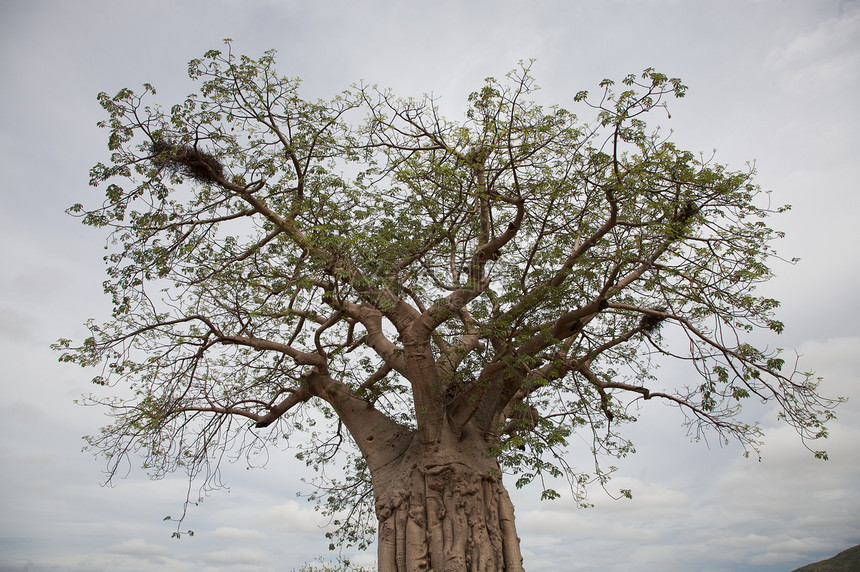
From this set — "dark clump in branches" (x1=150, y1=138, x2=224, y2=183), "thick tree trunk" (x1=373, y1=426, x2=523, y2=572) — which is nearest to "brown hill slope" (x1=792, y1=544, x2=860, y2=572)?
"thick tree trunk" (x1=373, y1=426, x2=523, y2=572)

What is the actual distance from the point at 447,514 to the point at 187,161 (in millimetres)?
5022

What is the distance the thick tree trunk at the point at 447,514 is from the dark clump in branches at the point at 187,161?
4.13 metres

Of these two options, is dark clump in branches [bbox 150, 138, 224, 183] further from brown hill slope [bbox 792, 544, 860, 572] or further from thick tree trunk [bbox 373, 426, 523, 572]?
brown hill slope [bbox 792, 544, 860, 572]

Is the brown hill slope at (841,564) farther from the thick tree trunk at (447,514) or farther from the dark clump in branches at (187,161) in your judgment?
the dark clump in branches at (187,161)

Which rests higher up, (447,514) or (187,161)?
(187,161)

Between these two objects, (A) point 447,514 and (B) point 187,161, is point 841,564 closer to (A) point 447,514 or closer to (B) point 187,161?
(A) point 447,514

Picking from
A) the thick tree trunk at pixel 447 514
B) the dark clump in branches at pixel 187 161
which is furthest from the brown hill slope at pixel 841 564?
the dark clump in branches at pixel 187 161

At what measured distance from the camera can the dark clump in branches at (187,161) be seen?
684 centimetres

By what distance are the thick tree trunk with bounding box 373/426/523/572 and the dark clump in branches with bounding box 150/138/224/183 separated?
13.6 feet

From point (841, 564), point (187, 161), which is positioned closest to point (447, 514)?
point (187, 161)

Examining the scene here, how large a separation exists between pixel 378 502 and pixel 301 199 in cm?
378

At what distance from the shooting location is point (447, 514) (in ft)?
21.3

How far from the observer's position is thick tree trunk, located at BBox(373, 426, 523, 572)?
6316mm

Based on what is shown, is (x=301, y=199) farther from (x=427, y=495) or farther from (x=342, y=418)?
(x=427, y=495)
